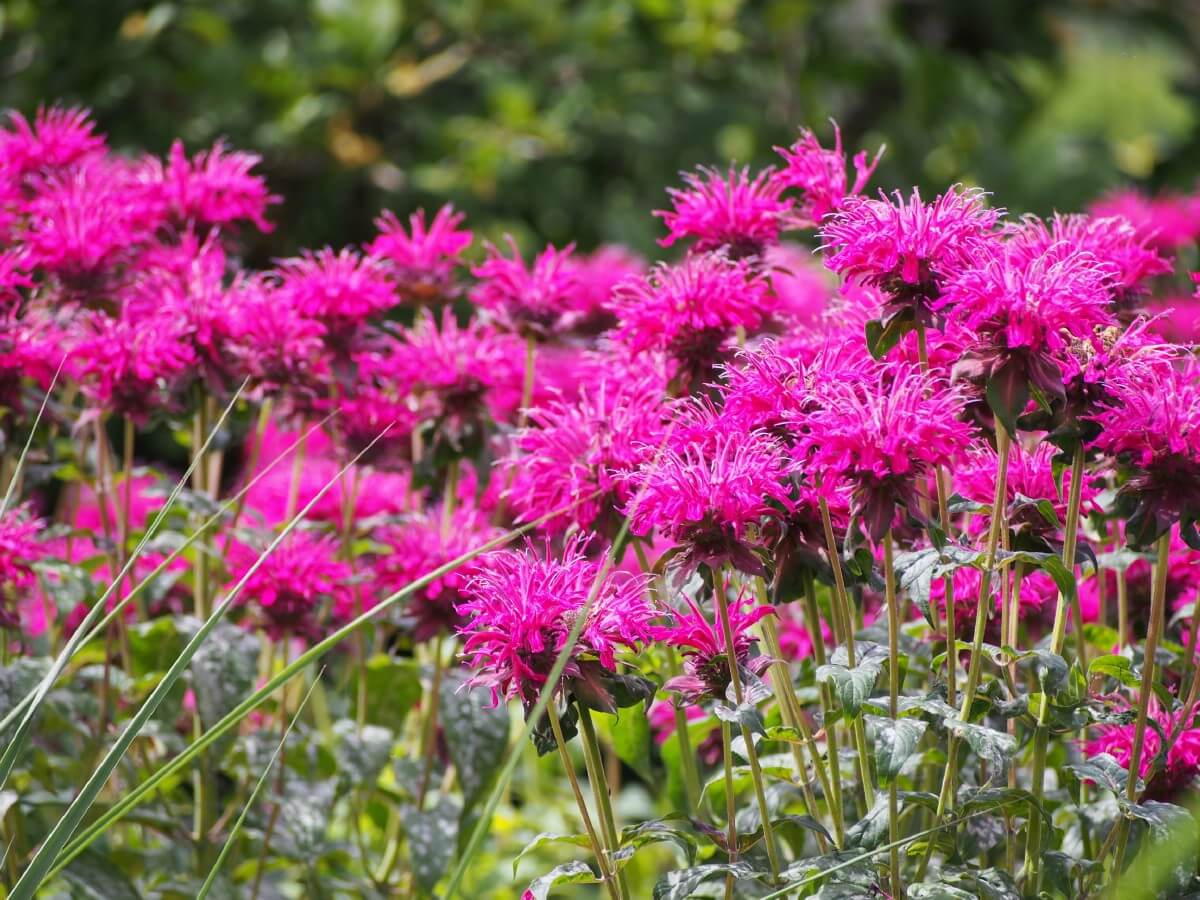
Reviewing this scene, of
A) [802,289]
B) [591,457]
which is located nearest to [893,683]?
[591,457]

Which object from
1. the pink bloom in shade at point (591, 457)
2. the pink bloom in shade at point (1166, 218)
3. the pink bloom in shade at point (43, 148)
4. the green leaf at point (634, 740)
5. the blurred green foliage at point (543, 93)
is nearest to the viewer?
the pink bloom in shade at point (591, 457)

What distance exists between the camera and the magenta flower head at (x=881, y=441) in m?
0.94

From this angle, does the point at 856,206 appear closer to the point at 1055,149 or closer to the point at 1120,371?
the point at 1120,371

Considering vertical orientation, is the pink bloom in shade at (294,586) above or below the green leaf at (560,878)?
above

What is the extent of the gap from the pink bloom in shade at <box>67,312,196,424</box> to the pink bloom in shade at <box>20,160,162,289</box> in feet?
0.24

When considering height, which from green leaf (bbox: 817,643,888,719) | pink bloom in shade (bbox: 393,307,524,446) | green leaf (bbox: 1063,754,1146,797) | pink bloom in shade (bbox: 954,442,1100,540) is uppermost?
pink bloom in shade (bbox: 393,307,524,446)

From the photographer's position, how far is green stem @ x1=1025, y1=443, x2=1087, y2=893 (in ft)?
3.38

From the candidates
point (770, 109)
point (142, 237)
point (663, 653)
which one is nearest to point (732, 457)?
point (663, 653)

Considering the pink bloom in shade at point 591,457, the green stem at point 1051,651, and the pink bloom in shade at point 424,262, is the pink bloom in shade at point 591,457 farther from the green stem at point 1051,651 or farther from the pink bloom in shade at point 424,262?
the pink bloom in shade at point 424,262

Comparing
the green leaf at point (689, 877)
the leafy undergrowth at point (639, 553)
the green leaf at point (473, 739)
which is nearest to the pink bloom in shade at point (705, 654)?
the leafy undergrowth at point (639, 553)

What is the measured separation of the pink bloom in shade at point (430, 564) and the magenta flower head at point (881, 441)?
53 centimetres

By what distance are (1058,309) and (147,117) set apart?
2.68 meters

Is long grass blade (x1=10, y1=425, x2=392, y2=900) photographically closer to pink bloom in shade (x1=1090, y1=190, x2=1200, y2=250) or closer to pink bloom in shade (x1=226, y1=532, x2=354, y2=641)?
pink bloom in shade (x1=226, y1=532, x2=354, y2=641)

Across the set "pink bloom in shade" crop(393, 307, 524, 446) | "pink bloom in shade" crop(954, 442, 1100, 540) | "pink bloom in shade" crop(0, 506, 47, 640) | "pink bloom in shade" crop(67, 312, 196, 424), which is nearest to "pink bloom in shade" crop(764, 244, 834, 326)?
"pink bloom in shade" crop(393, 307, 524, 446)
